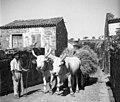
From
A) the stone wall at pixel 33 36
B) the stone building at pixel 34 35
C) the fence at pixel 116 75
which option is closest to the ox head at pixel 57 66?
the fence at pixel 116 75

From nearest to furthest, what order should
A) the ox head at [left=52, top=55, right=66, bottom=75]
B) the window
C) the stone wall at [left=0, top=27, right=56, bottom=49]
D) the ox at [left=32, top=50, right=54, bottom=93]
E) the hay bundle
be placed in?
the ox head at [left=52, top=55, right=66, bottom=75] < the ox at [left=32, top=50, right=54, bottom=93] < the hay bundle < the stone wall at [left=0, top=27, right=56, bottom=49] < the window

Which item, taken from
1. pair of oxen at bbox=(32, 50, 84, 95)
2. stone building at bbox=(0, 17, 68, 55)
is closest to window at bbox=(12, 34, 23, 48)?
stone building at bbox=(0, 17, 68, 55)

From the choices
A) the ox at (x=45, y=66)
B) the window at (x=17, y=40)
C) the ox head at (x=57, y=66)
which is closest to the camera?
the ox head at (x=57, y=66)

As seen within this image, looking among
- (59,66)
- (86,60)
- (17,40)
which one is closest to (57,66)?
(59,66)

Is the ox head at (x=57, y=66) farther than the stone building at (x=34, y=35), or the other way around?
the stone building at (x=34, y=35)

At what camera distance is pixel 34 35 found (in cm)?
1186

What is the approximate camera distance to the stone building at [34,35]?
11.4m

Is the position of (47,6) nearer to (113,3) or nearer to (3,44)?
(113,3)

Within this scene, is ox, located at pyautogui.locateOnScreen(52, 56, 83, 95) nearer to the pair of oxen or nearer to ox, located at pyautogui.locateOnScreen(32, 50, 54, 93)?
the pair of oxen

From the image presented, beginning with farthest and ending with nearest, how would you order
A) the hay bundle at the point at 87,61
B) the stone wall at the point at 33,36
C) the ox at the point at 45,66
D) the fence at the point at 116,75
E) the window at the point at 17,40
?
1. the window at the point at 17,40
2. the stone wall at the point at 33,36
3. the hay bundle at the point at 87,61
4. the ox at the point at 45,66
5. the fence at the point at 116,75

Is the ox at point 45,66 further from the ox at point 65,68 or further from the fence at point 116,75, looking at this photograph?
the fence at point 116,75

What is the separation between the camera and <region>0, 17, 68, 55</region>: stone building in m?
11.4

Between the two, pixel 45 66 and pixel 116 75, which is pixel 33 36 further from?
pixel 116 75

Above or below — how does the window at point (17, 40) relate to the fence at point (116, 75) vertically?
above
